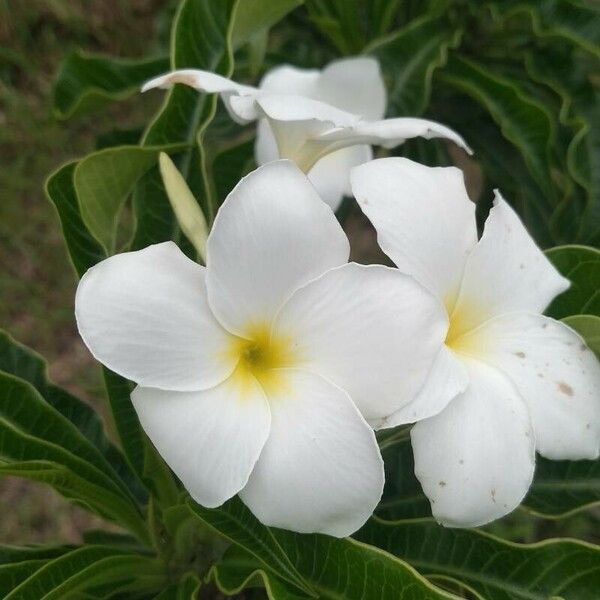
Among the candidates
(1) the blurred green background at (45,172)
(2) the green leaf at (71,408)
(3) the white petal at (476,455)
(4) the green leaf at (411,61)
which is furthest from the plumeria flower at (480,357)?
(1) the blurred green background at (45,172)

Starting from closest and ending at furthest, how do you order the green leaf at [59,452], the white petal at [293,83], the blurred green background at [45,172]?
the green leaf at [59,452] < the white petal at [293,83] < the blurred green background at [45,172]

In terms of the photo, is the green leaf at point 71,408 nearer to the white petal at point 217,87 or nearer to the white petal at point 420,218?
the white petal at point 217,87

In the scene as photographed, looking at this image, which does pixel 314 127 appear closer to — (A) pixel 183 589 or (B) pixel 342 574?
(B) pixel 342 574

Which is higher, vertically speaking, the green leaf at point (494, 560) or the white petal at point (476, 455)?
the white petal at point (476, 455)

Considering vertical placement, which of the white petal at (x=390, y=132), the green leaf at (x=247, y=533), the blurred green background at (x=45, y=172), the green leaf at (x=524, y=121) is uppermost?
the white petal at (x=390, y=132)

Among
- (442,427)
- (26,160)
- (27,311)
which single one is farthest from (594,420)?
(26,160)

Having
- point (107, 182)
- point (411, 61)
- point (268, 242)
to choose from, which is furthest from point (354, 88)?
point (268, 242)
